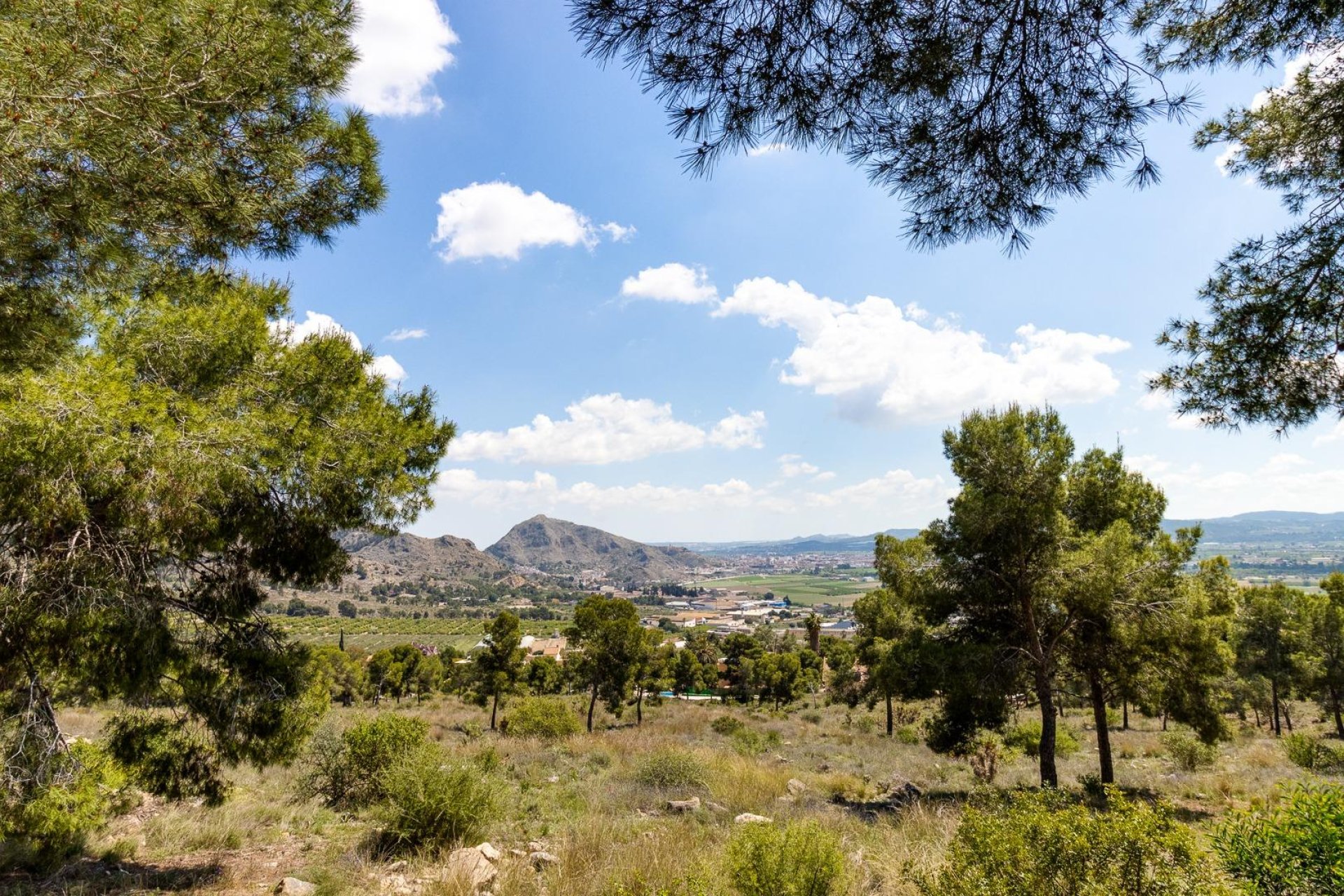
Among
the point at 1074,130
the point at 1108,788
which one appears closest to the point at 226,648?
the point at 1108,788

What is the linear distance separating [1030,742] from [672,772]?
13.3 meters

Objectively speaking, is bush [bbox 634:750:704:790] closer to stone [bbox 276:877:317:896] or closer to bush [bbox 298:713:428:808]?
bush [bbox 298:713:428:808]

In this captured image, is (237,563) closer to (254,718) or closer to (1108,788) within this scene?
(254,718)

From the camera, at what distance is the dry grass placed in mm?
4562

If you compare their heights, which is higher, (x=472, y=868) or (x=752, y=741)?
(x=472, y=868)

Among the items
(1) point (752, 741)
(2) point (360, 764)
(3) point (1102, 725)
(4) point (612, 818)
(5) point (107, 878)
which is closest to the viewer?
(5) point (107, 878)

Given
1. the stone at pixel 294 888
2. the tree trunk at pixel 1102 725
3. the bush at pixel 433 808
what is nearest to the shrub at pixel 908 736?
the tree trunk at pixel 1102 725

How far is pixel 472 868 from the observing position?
464cm

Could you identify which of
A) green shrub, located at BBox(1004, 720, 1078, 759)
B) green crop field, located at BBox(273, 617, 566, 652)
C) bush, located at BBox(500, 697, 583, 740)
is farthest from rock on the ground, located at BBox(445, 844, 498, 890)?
green crop field, located at BBox(273, 617, 566, 652)

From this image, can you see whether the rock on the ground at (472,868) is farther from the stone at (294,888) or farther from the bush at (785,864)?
the bush at (785,864)

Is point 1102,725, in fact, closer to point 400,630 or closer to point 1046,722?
point 1046,722

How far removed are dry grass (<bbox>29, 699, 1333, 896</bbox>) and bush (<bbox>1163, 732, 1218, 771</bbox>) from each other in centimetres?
27

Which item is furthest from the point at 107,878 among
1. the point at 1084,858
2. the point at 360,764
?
the point at 1084,858

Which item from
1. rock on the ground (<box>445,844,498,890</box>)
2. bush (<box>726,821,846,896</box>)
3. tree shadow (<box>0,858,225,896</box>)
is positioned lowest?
tree shadow (<box>0,858,225,896</box>)
